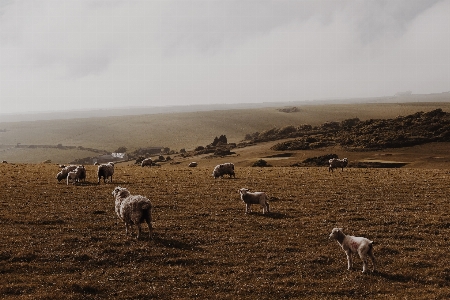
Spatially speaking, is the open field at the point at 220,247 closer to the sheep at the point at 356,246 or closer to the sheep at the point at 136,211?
the sheep at the point at 356,246

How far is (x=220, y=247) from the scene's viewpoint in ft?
53.3

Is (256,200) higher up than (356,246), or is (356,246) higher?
(356,246)

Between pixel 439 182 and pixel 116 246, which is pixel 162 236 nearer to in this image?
pixel 116 246

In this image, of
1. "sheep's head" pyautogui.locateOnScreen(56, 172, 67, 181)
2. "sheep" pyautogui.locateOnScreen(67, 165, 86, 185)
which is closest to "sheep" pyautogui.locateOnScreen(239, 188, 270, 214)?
"sheep" pyautogui.locateOnScreen(67, 165, 86, 185)

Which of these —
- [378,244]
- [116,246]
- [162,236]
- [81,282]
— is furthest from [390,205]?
[81,282]

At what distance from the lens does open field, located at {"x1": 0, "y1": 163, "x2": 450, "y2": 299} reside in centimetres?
1241

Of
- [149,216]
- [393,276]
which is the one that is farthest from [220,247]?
[393,276]

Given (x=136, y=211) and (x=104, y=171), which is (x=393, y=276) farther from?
(x=104, y=171)

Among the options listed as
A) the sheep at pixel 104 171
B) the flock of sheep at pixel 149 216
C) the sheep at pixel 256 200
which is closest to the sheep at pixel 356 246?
the flock of sheep at pixel 149 216

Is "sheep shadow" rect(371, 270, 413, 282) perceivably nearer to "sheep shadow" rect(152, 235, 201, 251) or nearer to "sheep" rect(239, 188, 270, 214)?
"sheep shadow" rect(152, 235, 201, 251)

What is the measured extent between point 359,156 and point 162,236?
58154 millimetres

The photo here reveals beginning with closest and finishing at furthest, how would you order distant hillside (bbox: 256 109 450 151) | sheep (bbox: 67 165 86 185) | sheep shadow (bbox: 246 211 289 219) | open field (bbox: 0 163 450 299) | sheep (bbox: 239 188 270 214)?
open field (bbox: 0 163 450 299) → sheep shadow (bbox: 246 211 289 219) → sheep (bbox: 239 188 270 214) → sheep (bbox: 67 165 86 185) → distant hillside (bbox: 256 109 450 151)

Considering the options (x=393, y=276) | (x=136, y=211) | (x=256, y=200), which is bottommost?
(x=393, y=276)

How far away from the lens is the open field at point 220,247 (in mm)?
12406
